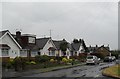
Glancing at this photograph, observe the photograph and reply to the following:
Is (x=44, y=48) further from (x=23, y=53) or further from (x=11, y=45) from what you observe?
(x=11, y=45)

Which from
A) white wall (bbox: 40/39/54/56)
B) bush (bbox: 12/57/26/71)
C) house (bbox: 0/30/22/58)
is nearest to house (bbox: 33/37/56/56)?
white wall (bbox: 40/39/54/56)

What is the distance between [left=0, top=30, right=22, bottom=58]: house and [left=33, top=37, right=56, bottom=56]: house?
859 cm

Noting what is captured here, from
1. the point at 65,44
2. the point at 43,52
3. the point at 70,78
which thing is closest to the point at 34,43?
the point at 43,52

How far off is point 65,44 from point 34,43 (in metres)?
11.3

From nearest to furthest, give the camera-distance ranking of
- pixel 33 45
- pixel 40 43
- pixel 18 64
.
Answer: pixel 18 64 → pixel 33 45 → pixel 40 43

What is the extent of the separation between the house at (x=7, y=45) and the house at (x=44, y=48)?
8590 mm

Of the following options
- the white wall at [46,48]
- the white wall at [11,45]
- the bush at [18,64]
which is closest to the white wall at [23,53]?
the white wall at [11,45]

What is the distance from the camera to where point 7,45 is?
1886 inches

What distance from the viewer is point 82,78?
2122cm

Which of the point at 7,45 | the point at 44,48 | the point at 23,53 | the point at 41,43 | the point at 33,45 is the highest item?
the point at 41,43

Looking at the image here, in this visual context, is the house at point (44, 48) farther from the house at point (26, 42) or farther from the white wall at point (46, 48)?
the house at point (26, 42)

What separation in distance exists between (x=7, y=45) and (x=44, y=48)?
14.9 metres

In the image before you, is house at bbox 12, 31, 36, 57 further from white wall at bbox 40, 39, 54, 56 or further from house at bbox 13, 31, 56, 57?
white wall at bbox 40, 39, 54, 56

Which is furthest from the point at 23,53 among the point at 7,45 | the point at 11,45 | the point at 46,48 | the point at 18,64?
the point at 18,64
